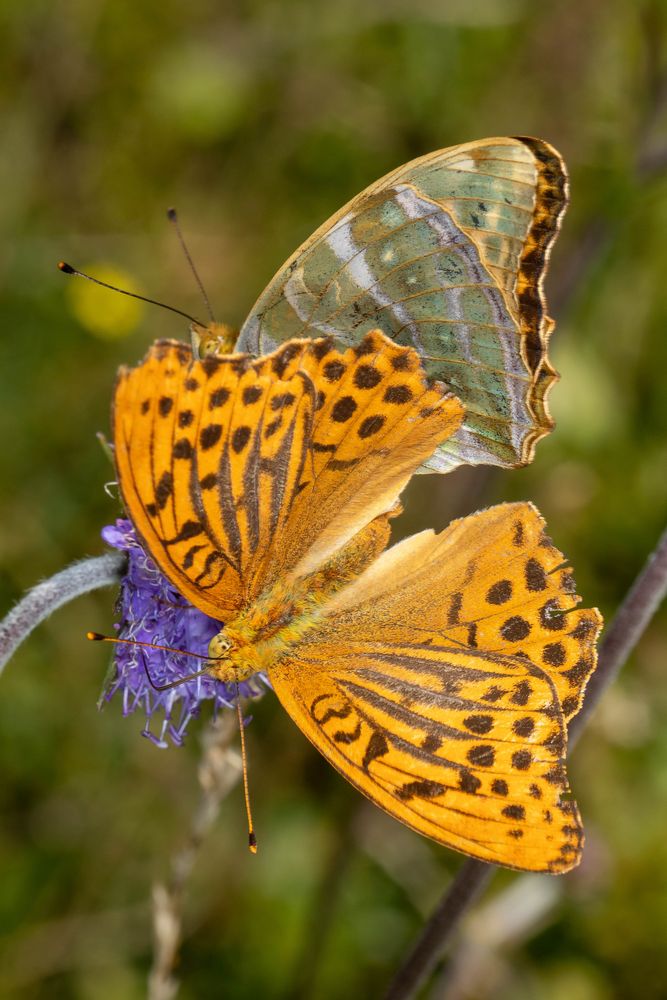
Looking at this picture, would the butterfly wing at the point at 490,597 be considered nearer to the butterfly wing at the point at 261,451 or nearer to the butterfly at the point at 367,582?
the butterfly at the point at 367,582

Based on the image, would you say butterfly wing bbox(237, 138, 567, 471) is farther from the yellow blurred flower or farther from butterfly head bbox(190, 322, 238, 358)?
the yellow blurred flower

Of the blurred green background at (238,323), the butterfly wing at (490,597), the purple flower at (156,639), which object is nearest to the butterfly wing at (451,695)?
the butterfly wing at (490,597)

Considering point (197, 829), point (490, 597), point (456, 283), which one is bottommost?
point (197, 829)

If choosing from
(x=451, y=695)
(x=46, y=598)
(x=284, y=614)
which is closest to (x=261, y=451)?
(x=284, y=614)

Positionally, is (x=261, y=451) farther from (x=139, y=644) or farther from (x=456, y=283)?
(x=456, y=283)

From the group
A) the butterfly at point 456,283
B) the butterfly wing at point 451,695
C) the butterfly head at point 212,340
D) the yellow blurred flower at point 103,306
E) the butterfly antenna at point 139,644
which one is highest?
the butterfly at point 456,283

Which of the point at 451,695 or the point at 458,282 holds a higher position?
the point at 458,282

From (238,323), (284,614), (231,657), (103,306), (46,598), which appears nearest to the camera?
(46,598)
